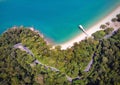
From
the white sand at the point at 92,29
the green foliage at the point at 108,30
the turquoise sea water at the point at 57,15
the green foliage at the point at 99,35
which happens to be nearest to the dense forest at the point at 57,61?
the green foliage at the point at 99,35

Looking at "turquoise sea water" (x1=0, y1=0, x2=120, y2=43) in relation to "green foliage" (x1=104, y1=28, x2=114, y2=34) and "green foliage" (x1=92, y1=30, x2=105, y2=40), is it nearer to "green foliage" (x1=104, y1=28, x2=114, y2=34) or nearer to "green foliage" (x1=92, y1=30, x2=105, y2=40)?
"green foliage" (x1=92, y1=30, x2=105, y2=40)

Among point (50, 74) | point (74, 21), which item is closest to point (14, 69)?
point (50, 74)

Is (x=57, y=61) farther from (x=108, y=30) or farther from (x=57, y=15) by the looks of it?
(x=57, y=15)

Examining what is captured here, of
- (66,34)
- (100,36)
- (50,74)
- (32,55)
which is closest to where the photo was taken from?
(50,74)

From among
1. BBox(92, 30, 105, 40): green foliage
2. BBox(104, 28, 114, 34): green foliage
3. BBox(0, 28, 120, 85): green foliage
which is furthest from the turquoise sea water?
BBox(0, 28, 120, 85): green foliage

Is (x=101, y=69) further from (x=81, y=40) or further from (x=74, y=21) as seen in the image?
(x=74, y=21)

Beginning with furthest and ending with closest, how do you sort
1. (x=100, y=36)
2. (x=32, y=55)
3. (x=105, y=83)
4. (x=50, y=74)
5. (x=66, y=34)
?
(x=66, y=34), (x=100, y=36), (x=32, y=55), (x=50, y=74), (x=105, y=83)
